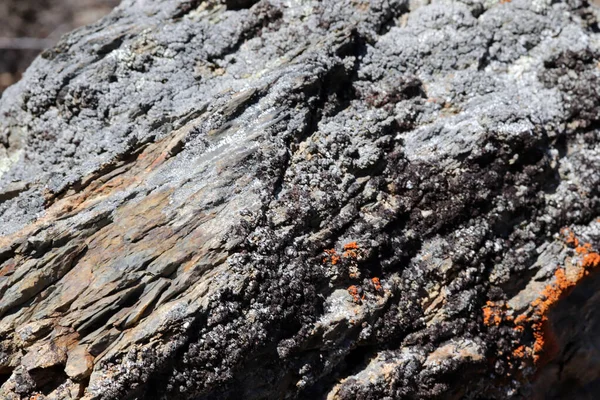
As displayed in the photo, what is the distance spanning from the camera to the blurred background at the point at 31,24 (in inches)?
315

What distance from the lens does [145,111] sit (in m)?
3.78

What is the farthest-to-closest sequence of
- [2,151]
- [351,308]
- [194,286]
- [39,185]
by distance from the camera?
[2,151] < [39,185] < [351,308] < [194,286]

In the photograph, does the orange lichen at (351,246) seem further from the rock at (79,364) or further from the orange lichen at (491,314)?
the rock at (79,364)

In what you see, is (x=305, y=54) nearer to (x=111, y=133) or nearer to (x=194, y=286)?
(x=111, y=133)

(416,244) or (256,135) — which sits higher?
(256,135)

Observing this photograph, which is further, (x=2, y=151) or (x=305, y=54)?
(x=2, y=151)

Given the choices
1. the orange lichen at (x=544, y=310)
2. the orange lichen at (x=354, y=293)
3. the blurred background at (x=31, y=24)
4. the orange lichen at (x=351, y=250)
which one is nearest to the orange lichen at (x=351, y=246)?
the orange lichen at (x=351, y=250)

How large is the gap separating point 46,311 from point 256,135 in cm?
151

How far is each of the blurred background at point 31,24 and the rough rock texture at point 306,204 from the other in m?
4.37

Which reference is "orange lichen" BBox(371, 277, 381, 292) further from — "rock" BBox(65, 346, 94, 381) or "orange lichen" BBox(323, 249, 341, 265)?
"rock" BBox(65, 346, 94, 381)

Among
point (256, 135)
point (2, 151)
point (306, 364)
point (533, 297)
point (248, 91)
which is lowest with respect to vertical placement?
point (533, 297)

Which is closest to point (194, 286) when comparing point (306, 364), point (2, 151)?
point (306, 364)

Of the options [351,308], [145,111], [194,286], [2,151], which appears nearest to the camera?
[194,286]

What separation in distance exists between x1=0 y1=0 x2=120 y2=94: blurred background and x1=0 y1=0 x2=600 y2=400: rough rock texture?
4.37 m
